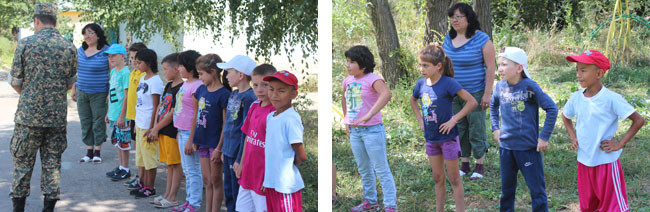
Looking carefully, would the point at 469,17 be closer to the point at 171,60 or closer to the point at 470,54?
the point at 470,54

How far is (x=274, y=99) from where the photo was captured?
341 centimetres

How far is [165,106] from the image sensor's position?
16.1 ft

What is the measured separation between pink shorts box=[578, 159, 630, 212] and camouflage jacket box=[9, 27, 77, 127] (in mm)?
3694

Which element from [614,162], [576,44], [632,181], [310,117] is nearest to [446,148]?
[614,162]

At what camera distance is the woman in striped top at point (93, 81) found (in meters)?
6.13

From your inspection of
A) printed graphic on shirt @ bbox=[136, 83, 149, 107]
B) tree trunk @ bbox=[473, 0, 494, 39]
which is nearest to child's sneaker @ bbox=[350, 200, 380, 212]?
printed graphic on shirt @ bbox=[136, 83, 149, 107]

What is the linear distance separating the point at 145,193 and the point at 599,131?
12.3 feet

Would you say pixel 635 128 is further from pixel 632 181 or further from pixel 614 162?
pixel 632 181

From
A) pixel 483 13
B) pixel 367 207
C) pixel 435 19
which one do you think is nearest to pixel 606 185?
pixel 367 207

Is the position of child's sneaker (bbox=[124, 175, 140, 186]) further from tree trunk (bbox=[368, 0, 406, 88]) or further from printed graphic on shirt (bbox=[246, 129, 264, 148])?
tree trunk (bbox=[368, 0, 406, 88])

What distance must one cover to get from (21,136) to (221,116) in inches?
60.2

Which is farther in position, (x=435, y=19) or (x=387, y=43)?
(x=387, y=43)

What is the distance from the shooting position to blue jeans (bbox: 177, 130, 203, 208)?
4.59 m

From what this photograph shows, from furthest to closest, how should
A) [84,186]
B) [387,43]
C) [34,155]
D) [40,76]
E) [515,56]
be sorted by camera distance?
[387,43], [84,186], [34,155], [40,76], [515,56]
